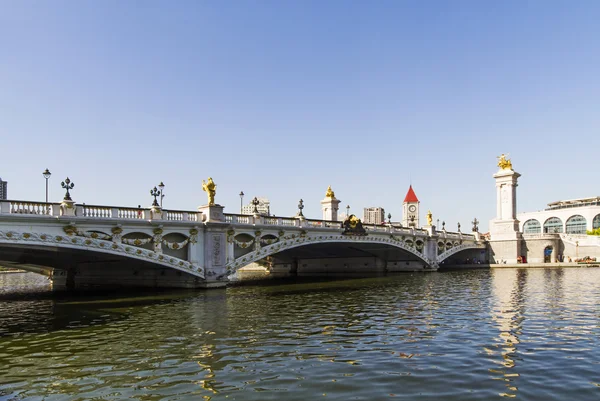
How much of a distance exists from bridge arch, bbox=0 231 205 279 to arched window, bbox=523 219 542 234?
114 m

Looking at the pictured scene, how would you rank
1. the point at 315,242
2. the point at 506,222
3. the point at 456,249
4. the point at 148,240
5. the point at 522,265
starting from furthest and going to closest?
the point at 506,222
the point at 456,249
the point at 522,265
the point at 315,242
the point at 148,240

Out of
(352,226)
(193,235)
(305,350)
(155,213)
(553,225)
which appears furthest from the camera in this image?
(553,225)

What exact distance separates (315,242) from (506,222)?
45827mm

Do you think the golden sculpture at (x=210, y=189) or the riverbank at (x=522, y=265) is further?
the riverbank at (x=522, y=265)

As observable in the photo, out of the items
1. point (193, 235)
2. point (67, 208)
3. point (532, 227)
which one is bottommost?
point (532, 227)

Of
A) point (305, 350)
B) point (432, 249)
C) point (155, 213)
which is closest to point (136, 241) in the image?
point (155, 213)

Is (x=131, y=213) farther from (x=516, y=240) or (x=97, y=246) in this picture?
(x=516, y=240)

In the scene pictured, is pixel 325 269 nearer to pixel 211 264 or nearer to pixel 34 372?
pixel 211 264

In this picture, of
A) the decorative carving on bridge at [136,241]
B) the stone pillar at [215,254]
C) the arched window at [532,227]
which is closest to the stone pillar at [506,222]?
the arched window at [532,227]

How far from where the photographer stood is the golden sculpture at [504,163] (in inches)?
3356

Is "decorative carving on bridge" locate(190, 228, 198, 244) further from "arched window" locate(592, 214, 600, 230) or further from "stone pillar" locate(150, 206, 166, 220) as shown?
"arched window" locate(592, 214, 600, 230)

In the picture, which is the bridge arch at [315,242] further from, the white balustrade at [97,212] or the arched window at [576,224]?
the arched window at [576,224]

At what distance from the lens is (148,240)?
3684 cm

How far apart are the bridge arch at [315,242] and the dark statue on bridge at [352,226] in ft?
1.79
